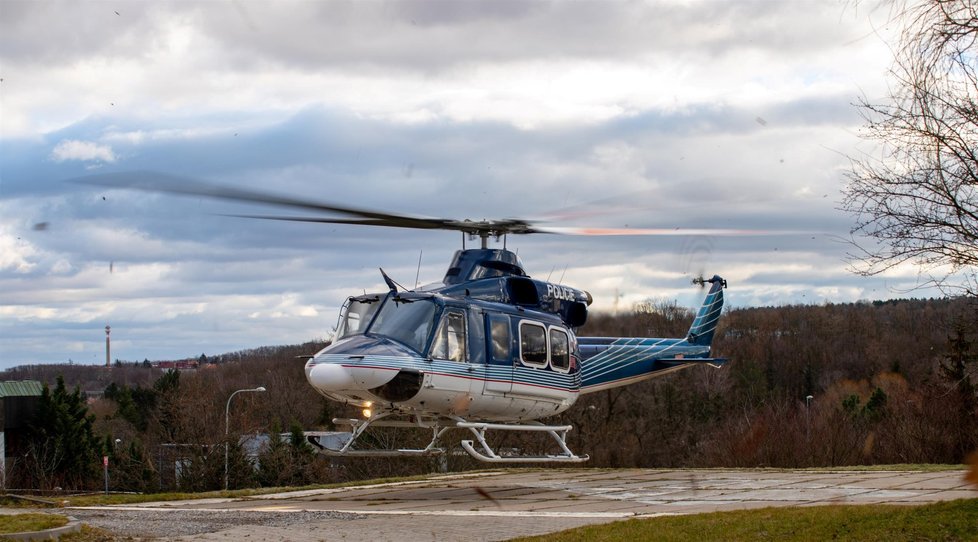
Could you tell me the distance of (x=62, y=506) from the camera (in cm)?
1720

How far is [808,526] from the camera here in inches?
463

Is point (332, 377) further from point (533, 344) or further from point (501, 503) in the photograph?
point (533, 344)

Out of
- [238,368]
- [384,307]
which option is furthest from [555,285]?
[238,368]

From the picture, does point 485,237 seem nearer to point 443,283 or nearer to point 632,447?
point 443,283

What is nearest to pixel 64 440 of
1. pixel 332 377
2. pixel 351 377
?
pixel 332 377

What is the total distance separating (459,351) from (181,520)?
5790mm

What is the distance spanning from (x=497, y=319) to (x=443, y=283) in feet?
4.97

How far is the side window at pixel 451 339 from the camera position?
18.0m

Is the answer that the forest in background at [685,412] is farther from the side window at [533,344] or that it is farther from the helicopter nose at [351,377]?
the helicopter nose at [351,377]

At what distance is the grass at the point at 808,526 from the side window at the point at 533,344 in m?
6.75

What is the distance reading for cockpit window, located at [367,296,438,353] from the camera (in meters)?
17.8

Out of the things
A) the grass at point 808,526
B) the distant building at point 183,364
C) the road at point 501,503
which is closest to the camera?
the grass at point 808,526

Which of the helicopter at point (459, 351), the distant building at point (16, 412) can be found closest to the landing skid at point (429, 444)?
the helicopter at point (459, 351)

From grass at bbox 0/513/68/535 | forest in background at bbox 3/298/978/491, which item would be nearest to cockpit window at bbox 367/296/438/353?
grass at bbox 0/513/68/535
